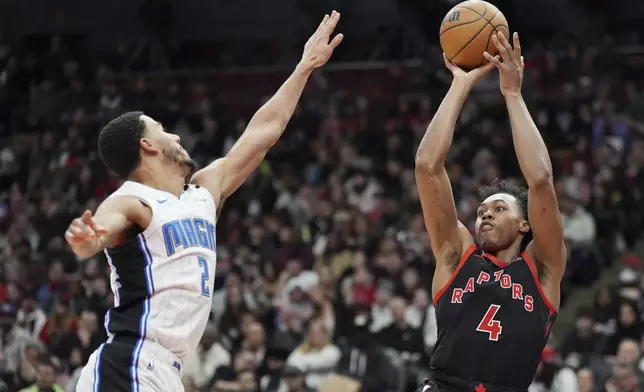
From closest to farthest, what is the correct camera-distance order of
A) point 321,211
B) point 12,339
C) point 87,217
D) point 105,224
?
point 87,217, point 105,224, point 12,339, point 321,211

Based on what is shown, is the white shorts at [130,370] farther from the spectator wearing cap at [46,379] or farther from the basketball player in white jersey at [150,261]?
the spectator wearing cap at [46,379]

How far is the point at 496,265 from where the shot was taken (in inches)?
207

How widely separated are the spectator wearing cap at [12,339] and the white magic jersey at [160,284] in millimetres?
7067

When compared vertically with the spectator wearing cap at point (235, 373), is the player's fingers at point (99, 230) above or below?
above

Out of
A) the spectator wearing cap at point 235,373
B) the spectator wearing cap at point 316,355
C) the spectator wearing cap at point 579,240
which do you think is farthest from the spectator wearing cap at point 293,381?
the spectator wearing cap at point 579,240

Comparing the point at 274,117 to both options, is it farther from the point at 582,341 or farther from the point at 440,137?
the point at 582,341

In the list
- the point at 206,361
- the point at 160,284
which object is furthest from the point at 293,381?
the point at 160,284

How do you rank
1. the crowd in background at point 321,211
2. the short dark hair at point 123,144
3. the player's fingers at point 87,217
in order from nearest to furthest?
1. the player's fingers at point 87,217
2. the short dark hair at point 123,144
3. the crowd in background at point 321,211

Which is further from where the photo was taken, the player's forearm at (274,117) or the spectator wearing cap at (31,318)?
the spectator wearing cap at (31,318)

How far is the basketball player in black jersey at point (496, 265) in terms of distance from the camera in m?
5.02

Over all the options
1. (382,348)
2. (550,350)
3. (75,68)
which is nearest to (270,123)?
(382,348)

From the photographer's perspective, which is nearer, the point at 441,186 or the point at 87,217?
the point at 87,217

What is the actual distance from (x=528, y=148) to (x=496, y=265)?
0.57 meters

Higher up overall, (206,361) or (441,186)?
(441,186)
